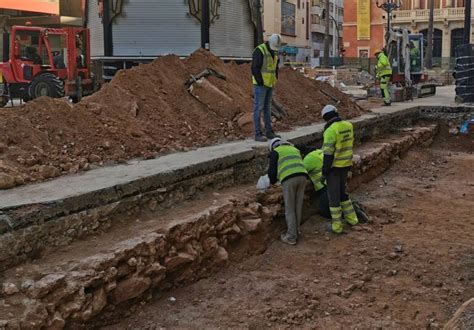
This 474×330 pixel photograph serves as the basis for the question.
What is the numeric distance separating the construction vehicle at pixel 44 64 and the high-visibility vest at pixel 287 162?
9.03 meters

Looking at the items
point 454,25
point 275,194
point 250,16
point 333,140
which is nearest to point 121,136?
point 275,194

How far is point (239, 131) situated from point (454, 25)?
44.5 metres

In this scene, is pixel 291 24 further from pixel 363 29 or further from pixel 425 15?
pixel 425 15

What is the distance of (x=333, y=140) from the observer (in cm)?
744

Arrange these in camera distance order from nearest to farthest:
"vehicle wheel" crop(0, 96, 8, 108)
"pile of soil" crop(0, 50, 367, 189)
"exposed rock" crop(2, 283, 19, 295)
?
"exposed rock" crop(2, 283, 19, 295)
"pile of soil" crop(0, 50, 367, 189)
"vehicle wheel" crop(0, 96, 8, 108)

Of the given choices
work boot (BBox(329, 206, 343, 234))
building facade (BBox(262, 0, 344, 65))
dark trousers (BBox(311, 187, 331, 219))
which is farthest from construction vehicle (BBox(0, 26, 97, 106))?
building facade (BBox(262, 0, 344, 65))

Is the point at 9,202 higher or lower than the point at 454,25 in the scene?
lower

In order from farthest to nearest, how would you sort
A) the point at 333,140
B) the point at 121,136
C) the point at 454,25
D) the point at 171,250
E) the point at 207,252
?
1. the point at 454,25
2. the point at 121,136
3. the point at 333,140
4. the point at 207,252
5. the point at 171,250

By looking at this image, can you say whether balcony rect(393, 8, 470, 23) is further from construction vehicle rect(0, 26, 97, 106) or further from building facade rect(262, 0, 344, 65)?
construction vehicle rect(0, 26, 97, 106)

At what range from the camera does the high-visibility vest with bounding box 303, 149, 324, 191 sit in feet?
26.6

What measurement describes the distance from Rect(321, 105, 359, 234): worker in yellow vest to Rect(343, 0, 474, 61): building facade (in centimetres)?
4361

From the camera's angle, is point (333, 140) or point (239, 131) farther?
point (239, 131)

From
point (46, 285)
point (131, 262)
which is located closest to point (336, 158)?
point (131, 262)

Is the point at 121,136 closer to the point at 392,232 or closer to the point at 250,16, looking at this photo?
the point at 392,232
